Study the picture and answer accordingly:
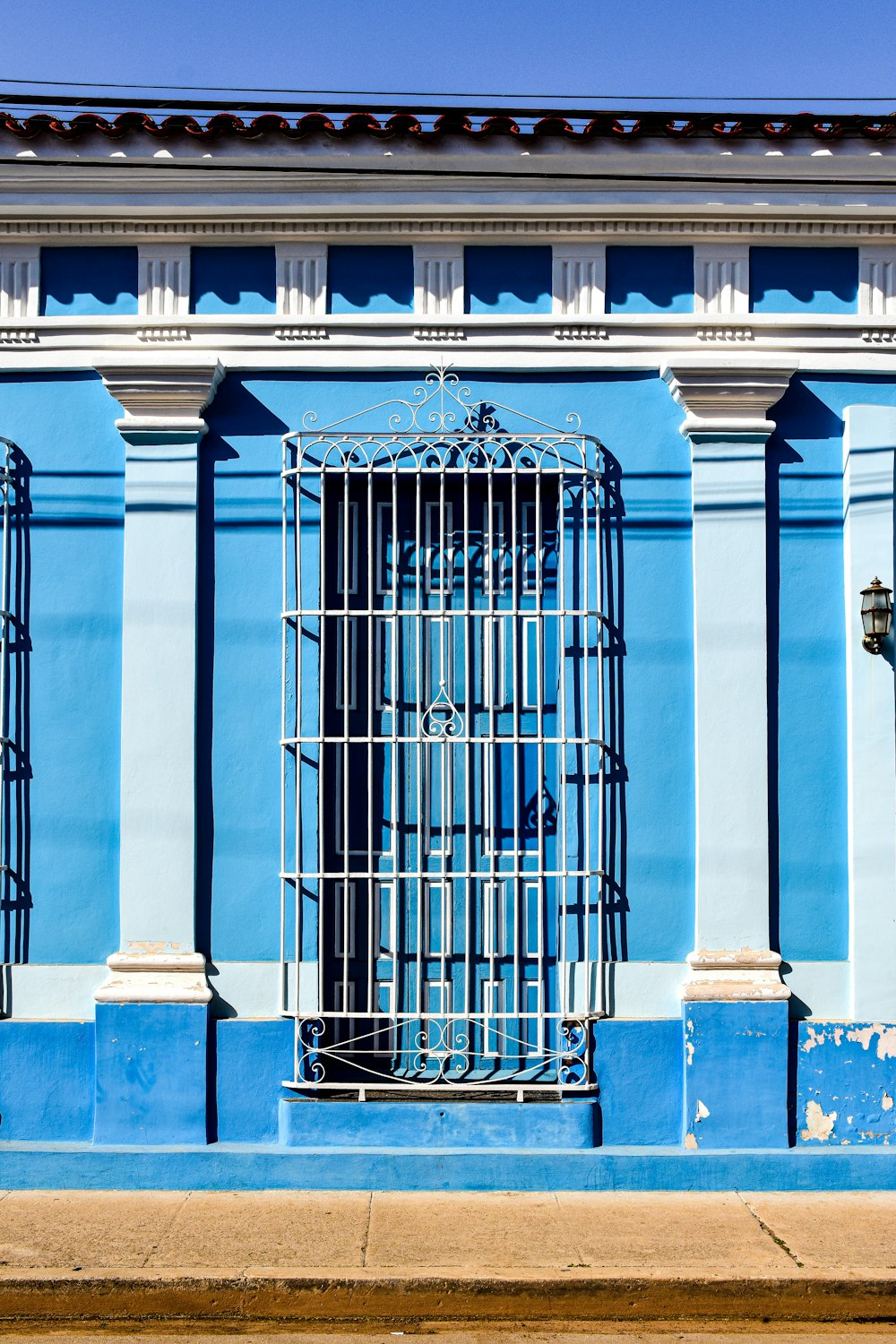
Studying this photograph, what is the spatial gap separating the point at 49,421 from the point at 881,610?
369 centimetres

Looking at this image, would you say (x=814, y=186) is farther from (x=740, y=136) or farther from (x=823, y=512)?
(x=823, y=512)

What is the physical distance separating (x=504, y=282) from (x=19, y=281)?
2147mm

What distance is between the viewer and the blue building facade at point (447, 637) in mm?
5410

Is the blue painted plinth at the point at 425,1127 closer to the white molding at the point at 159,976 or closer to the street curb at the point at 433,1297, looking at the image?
the white molding at the point at 159,976

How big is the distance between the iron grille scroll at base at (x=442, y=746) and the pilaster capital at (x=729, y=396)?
0.46m

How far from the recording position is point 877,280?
18.9 feet

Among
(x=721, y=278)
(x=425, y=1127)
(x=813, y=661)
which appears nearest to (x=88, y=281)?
(x=721, y=278)

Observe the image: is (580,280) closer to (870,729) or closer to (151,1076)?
(870,729)

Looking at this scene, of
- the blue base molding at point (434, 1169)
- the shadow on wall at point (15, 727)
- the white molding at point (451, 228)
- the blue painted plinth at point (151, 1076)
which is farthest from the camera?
the white molding at point (451, 228)

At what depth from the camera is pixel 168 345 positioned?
5719mm

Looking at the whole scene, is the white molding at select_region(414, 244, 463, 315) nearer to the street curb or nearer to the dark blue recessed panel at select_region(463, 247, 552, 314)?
the dark blue recessed panel at select_region(463, 247, 552, 314)

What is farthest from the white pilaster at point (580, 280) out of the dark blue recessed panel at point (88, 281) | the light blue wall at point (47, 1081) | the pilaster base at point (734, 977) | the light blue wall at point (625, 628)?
the light blue wall at point (47, 1081)

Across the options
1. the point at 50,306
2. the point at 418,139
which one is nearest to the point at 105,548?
the point at 50,306

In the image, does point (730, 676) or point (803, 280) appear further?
point (803, 280)
